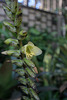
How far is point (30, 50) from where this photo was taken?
0.32 metres

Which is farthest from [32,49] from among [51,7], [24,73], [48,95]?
[51,7]

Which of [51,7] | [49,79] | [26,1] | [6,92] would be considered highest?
[26,1]

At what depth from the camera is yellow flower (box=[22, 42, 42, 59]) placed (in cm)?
30

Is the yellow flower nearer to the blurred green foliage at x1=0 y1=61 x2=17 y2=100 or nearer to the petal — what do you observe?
the petal

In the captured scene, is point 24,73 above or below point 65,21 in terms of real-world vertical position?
above

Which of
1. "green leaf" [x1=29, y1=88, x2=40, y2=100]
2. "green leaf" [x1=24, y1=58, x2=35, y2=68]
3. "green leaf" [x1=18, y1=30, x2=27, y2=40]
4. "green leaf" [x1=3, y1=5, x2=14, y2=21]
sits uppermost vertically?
"green leaf" [x1=3, y1=5, x2=14, y2=21]

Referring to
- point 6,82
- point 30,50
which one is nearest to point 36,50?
point 30,50

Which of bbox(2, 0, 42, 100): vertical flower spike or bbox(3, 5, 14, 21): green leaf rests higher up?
bbox(3, 5, 14, 21): green leaf

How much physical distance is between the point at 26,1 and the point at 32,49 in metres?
2.28

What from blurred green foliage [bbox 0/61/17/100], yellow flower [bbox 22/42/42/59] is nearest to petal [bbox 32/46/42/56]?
yellow flower [bbox 22/42/42/59]

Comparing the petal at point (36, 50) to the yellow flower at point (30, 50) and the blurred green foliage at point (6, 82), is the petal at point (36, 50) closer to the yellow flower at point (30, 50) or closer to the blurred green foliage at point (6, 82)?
the yellow flower at point (30, 50)

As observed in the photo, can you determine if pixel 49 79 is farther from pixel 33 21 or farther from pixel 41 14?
pixel 41 14

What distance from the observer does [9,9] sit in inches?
11.9

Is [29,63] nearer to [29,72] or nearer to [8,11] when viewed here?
[29,72]
